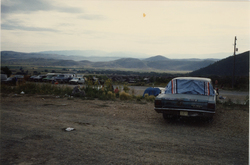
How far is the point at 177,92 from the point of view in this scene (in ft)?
28.3

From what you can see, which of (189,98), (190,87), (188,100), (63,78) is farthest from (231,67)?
(188,100)

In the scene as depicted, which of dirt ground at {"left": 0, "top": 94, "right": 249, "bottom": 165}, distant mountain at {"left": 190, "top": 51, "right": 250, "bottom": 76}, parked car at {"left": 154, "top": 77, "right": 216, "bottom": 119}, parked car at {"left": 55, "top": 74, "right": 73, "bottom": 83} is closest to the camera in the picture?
dirt ground at {"left": 0, "top": 94, "right": 249, "bottom": 165}

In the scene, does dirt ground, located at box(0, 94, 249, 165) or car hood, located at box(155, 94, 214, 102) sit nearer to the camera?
dirt ground, located at box(0, 94, 249, 165)

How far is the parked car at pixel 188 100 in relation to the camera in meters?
7.28

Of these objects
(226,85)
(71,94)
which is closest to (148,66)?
(226,85)

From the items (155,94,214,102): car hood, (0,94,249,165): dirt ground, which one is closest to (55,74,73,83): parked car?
(0,94,249,165): dirt ground

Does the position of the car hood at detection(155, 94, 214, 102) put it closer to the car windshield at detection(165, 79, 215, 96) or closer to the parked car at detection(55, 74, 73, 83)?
the car windshield at detection(165, 79, 215, 96)

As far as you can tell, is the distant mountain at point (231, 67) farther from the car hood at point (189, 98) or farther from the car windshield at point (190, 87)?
the car hood at point (189, 98)

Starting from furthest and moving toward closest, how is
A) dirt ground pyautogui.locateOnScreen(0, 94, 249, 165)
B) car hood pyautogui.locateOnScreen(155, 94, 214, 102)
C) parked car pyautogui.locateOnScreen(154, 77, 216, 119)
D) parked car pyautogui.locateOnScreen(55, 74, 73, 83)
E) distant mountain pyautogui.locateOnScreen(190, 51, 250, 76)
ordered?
distant mountain pyautogui.locateOnScreen(190, 51, 250, 76) → parked car pyautogui.locateOnScreen(55, 74, 73, 83) → car hood pyautogui.locateOnScreen(155, 94, 214, 102) → parked car pyautogui.locateOnScreen(154, 77, 216, 119) → dirt ground pyautogui.locateOnScreen(0, 94, 249, 165)

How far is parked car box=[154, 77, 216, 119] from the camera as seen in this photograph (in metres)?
7.28

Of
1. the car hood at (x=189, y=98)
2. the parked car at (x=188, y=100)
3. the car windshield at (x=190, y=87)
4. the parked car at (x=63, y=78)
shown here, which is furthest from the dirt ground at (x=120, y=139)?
the parked car at (x=63, y=78)

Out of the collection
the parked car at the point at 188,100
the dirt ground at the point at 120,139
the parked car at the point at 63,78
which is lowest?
the parked car at the point at 63,78

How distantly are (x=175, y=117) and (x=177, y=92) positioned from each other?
101cm

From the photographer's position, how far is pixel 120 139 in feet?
20.0
